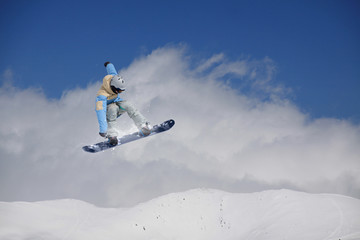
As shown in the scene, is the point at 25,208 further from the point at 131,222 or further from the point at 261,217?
the point at 261,217

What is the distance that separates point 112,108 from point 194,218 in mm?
54775

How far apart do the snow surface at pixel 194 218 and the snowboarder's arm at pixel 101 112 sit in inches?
1392

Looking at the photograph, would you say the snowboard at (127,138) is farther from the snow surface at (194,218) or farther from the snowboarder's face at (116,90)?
the snow surface at (194,218)

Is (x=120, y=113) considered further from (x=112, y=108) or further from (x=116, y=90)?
(x=116, y=90)

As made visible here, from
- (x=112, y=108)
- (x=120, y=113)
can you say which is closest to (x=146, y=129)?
(x=120, y=113)

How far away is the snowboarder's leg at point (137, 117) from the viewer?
11422 millimetres

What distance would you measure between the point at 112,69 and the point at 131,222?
2093 inches

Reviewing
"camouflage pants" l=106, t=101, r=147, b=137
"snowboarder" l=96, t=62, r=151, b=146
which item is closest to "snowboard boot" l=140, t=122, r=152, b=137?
"snowboarder" l=96, t=62, r=151, b=146

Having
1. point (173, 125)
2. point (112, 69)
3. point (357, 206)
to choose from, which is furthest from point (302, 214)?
point (112, 69)

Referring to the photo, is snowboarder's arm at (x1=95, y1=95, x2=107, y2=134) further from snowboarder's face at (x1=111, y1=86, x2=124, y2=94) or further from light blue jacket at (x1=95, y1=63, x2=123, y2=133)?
snowboarder's face at (x1=111, y1=86, x2=124, y2=94)

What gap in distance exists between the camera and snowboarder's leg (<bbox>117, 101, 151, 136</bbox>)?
11.4m

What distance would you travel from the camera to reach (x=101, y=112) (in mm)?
10336

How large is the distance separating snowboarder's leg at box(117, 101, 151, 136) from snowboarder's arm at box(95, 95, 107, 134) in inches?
42.8

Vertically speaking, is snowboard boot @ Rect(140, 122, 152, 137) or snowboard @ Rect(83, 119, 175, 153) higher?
snowboard @ Rect(83, 119, 175, 153)
